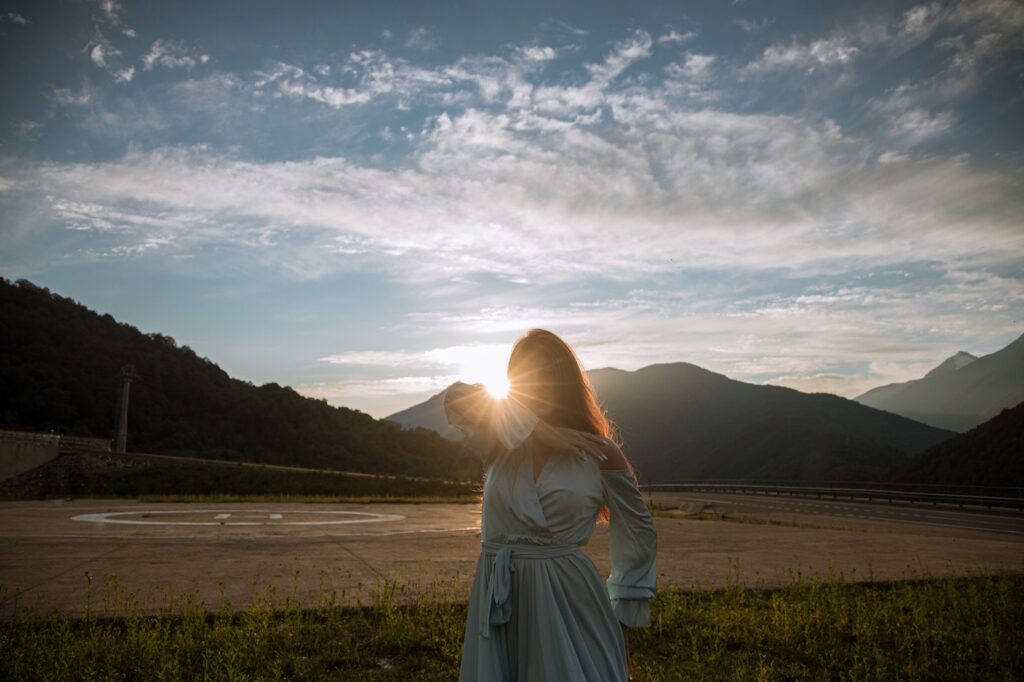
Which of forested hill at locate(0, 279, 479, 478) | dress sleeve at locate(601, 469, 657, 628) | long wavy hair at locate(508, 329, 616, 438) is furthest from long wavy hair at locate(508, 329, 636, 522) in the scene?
forested hill at locate(0, 279, 479, 478)

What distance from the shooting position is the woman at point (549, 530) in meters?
2.52

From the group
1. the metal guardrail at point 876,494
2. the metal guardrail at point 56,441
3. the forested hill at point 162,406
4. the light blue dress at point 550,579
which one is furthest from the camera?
the forested hill at point 162,406

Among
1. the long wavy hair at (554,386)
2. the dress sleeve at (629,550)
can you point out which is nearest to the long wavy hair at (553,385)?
the long wavy hair at (554,386)

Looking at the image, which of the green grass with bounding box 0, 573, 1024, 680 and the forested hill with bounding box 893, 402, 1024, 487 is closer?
the green grass with bounding box 0, 573, 1024, 680

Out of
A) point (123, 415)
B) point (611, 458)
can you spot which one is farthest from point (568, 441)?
point (123, 415)

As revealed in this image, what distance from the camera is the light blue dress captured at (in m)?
2.50

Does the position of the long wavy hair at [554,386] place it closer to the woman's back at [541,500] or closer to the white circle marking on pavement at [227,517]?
the woman's back at [541,500]

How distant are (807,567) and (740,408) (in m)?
177

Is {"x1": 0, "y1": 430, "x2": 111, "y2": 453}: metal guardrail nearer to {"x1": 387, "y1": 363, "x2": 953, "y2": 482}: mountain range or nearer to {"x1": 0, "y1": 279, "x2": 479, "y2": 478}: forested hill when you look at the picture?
{"x1": 0, "y1": 279, "x2": 479, "y2": 478}: forested hill

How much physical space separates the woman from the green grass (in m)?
2.25

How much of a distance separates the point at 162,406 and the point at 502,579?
63.1 m

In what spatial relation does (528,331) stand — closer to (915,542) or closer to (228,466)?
(915,542)

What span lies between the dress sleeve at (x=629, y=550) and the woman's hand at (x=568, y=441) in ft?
0.55

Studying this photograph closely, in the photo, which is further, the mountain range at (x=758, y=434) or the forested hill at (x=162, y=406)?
the mountain range at (x=758, y=434)
